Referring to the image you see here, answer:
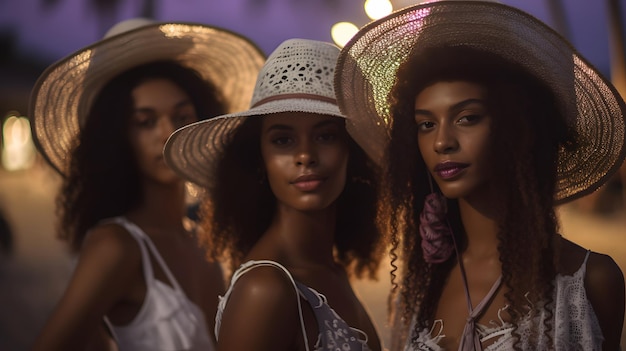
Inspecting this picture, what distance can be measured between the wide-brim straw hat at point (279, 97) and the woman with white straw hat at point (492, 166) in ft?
0.37

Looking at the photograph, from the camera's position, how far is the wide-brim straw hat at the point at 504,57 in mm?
2164

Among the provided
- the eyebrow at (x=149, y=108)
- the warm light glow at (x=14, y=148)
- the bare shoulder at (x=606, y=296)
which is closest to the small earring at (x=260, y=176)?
the eyebrow at (x=149, y=108)

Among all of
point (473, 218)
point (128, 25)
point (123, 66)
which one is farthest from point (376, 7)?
point (473, 218)

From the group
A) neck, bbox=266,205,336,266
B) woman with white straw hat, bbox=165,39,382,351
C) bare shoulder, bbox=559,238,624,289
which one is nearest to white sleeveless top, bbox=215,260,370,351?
woman with white straw hat, bbox=165,39,382,351

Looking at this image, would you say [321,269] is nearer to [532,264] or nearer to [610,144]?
[532,264]

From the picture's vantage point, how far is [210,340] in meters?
3.26

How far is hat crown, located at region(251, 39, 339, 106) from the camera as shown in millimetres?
2527

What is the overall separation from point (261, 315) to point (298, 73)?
849 millimetres

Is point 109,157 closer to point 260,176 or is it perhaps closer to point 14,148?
point 260,176

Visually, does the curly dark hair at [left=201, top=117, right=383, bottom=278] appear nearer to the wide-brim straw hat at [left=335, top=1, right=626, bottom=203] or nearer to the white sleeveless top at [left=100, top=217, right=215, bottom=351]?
the wide-brim straw hat at [left=335, top=1, right=626, bottom=203]

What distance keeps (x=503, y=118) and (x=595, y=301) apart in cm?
56

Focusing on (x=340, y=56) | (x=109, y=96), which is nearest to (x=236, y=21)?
(x=109, y=96)

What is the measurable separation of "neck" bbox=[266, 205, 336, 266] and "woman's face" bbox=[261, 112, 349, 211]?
0.05 m

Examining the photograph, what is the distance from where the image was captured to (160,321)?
10.4ft
